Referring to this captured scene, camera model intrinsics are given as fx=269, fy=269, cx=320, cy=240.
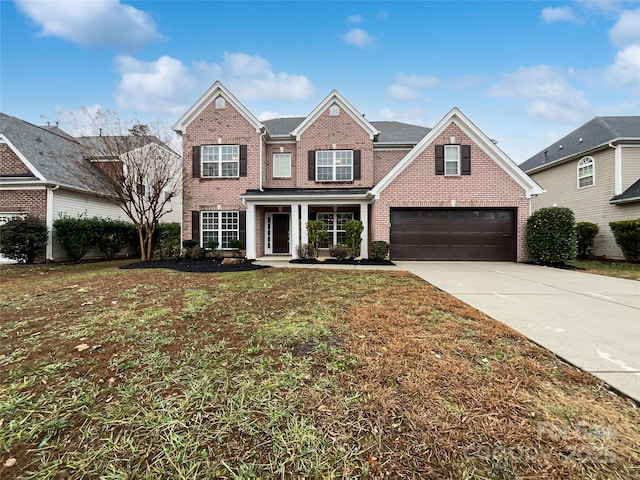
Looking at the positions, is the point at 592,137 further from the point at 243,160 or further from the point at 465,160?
the point at 243,160

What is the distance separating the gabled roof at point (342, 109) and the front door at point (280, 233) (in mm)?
4216

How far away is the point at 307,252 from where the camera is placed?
12000 millimetres

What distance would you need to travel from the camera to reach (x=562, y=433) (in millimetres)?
1782

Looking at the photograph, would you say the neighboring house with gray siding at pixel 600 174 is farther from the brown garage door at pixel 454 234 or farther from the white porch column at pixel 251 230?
the white porch column at pixel 251 230

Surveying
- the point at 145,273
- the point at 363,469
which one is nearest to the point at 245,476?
the point at 363,469

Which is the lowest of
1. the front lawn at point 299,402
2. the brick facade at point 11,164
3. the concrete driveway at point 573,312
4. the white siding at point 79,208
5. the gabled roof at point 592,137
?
the front lawn at point 299,402

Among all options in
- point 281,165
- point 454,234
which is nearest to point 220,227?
point 281,165

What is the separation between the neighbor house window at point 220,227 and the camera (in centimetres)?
1334

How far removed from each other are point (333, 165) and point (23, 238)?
1369 centimetres

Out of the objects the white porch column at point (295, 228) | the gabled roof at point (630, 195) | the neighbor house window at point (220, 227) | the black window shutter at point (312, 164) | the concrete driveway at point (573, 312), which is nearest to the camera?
the concrete driveway at point (573, 312)

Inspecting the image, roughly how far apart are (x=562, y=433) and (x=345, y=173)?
12.9m

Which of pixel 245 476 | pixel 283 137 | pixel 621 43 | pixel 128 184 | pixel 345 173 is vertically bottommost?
pixel 245 476

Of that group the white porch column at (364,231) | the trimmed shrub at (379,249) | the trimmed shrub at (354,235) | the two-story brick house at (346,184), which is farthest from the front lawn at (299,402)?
the two-story brick house at (346,184)

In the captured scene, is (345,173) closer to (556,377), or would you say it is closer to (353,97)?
(353,97)
